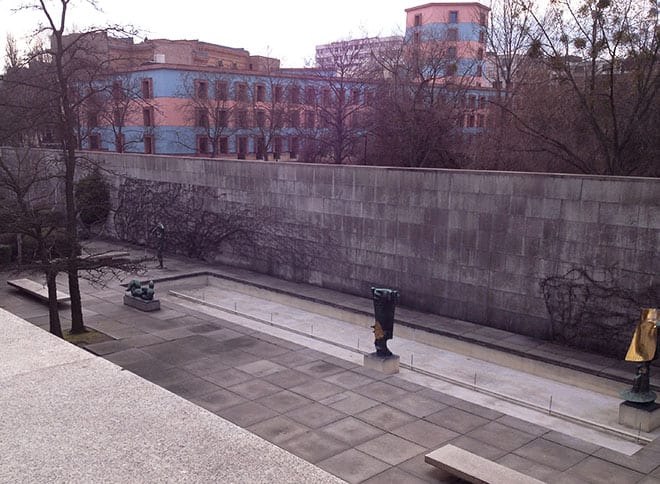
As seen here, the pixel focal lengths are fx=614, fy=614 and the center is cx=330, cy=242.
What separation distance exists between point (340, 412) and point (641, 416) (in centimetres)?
465

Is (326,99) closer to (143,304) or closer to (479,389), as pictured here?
(143,304)

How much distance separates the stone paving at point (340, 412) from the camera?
8289 millimetres

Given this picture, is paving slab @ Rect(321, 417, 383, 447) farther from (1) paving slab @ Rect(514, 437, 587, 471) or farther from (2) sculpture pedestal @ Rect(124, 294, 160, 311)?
(2) sculpture pedestal @ Rect(124, 294, 160, 311)

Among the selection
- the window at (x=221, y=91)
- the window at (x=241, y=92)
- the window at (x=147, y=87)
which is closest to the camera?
the window at (x=147, y=87)

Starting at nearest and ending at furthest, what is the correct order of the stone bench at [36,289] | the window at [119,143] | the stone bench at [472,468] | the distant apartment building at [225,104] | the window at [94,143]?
the stone bench at [472,468]
the stone bench at [36,289]
the distant apartment building at [225,104]
the window at [119,143]
the window at [94,143]

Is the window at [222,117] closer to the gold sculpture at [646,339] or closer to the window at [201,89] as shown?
the window at [201,89]

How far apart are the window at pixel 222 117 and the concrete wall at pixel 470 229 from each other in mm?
22132

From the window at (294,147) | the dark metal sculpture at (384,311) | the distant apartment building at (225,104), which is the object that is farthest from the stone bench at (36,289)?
the window at (294,147)

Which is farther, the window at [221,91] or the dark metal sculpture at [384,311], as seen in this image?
the window at [221,91]

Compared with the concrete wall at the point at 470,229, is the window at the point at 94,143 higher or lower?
higher

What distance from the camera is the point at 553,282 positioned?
1316cm

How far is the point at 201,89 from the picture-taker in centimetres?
4109

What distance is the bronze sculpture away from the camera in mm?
9195

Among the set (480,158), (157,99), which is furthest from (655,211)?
(157,99)
